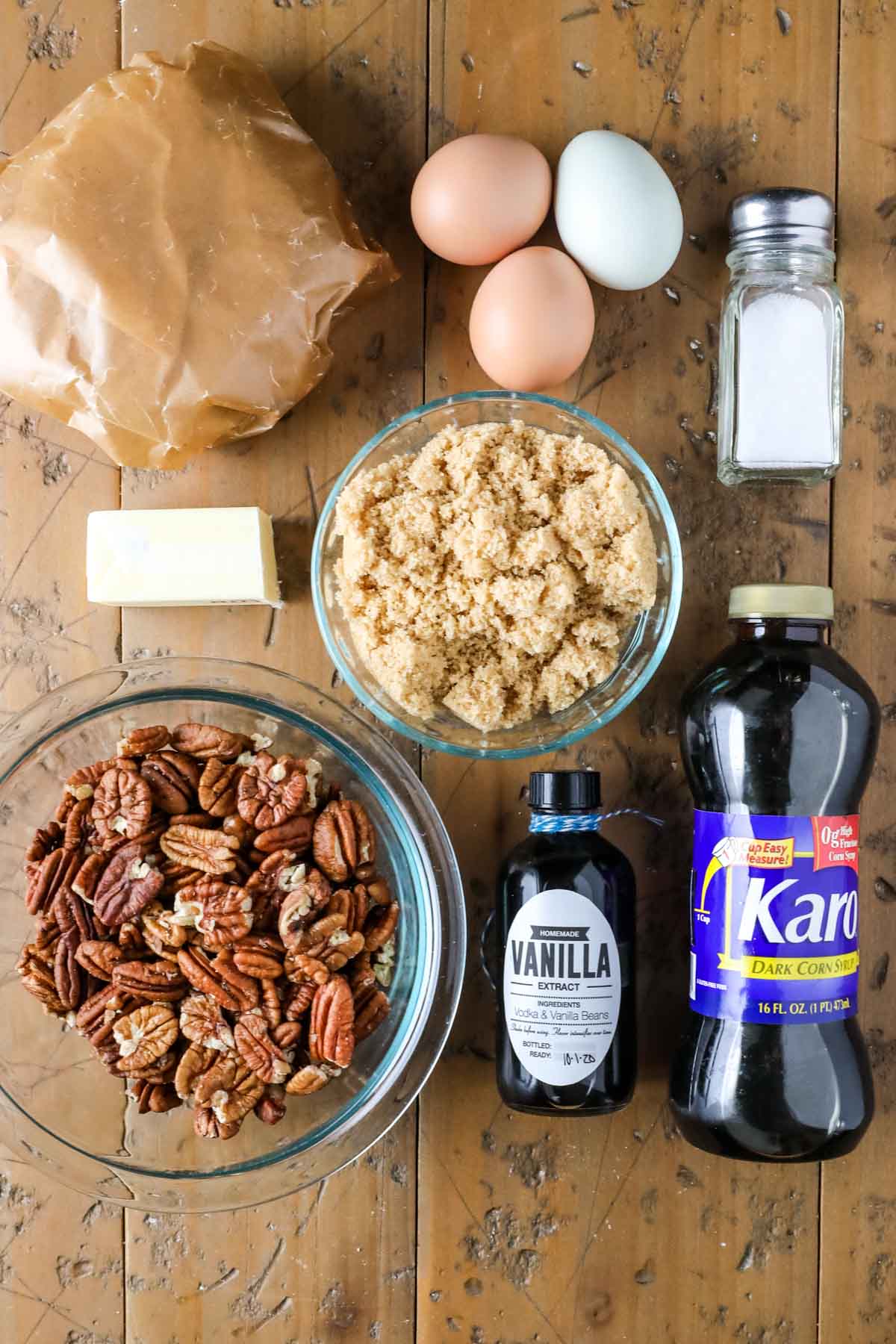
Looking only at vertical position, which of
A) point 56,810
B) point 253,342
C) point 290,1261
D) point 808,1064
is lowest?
point 290,1261

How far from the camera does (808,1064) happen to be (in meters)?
0.86

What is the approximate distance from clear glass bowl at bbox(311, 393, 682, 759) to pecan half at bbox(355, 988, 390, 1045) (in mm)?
216

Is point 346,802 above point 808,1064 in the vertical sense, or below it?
above

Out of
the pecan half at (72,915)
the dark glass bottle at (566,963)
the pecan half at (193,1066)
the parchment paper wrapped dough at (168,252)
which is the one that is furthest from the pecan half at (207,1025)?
the parchment paper wrapped dough at (168,252)

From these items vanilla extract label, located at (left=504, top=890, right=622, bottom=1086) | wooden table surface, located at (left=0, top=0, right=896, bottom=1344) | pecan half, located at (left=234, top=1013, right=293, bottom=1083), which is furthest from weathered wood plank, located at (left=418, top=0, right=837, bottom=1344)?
pecan half, located at (left=234, top=1013, right=293, bottom=1083)

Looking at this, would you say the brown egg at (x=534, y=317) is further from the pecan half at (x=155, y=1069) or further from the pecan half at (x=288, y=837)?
the pecan half at (x=155, y=1069)

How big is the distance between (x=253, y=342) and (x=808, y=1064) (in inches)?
30.4

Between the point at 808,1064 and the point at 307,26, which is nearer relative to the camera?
the point at 808,1064

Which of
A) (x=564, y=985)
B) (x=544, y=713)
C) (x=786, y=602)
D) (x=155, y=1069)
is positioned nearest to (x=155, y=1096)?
(x=155, y=1069)

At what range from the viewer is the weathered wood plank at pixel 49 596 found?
97 centimetres

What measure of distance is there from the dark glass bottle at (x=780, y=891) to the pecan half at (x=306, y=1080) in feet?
1.05

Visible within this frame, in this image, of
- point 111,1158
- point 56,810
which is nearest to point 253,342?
point 56,810

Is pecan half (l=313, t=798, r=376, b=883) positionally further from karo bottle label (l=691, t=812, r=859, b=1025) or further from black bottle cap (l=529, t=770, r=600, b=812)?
karo bottle label (l=691, t=812, r=859, b=1025)

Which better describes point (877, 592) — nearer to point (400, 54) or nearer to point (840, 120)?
point (840, 120)
